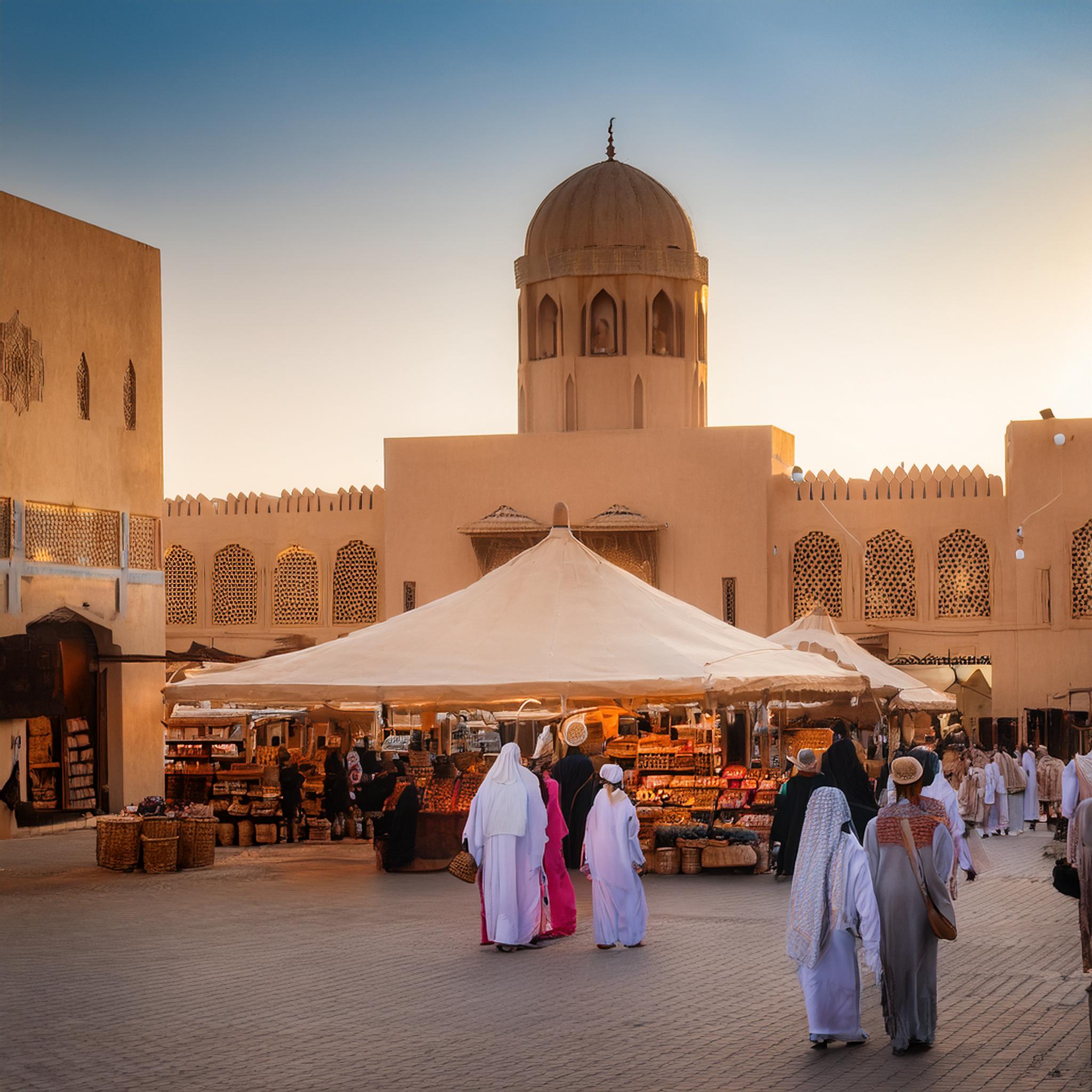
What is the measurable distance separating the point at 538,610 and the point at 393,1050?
7.22 metres

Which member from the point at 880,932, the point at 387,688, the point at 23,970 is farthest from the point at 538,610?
the point at 880,932

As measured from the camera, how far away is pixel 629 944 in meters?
9.23

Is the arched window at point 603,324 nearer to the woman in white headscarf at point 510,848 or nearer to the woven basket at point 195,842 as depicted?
the woven basket at point 195,842

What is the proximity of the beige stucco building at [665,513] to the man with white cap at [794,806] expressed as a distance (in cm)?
1443

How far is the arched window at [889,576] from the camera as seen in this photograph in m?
27.3

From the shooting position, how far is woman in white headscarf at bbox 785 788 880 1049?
6.56 metres

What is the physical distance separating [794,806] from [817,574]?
600 inches

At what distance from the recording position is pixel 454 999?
24.6 feet

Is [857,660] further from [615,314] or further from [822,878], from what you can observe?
[822,878]

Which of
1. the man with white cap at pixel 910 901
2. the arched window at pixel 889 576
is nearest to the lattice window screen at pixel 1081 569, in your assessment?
the arched window at pixel 889 576

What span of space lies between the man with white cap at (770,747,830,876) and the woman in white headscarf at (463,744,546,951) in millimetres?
3176

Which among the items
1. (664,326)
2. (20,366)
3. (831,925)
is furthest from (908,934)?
(664,326)

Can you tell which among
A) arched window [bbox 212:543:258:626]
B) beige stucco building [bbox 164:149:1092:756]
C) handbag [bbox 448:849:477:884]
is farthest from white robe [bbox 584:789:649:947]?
arched window [bbox 212:543:258:626]

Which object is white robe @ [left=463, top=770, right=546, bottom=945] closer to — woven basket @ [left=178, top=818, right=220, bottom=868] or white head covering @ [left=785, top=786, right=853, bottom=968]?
white head covering @ [left=785, top=786, right=853, bottom=968]
